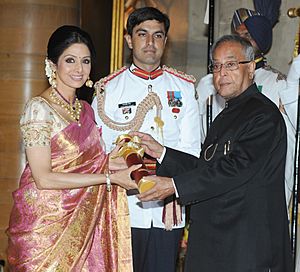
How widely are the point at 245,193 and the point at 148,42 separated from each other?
1.12 metres

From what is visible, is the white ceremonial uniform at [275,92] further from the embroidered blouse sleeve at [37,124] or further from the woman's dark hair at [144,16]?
the embroidered blouse sleeve at [37,124]

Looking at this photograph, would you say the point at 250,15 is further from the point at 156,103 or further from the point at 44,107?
the point at 44,107

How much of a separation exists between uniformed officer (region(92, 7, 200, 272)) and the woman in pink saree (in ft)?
1.04

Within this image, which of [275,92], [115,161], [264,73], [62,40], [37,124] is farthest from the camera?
[264,73]

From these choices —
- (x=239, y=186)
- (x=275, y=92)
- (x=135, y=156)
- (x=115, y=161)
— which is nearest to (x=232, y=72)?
(x=239, y=186)

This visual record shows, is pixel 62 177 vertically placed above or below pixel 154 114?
below

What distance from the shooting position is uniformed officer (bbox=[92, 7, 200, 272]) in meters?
3.91

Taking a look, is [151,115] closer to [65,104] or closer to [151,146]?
[151,146]

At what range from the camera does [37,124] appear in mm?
3396

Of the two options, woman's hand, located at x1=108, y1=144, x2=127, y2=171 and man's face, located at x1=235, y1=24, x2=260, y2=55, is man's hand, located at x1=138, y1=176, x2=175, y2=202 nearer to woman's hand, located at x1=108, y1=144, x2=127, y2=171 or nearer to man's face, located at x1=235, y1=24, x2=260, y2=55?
woman's hand, located at x1=108, y1=144, x2=127, y2=171

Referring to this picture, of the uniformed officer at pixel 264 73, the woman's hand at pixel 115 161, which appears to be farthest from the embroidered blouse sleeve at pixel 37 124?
the uniformed officer at pixel 264 73

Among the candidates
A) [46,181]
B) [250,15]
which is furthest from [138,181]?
[250,15]

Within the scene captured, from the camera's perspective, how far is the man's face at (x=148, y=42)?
394cm

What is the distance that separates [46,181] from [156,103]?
817 mm
